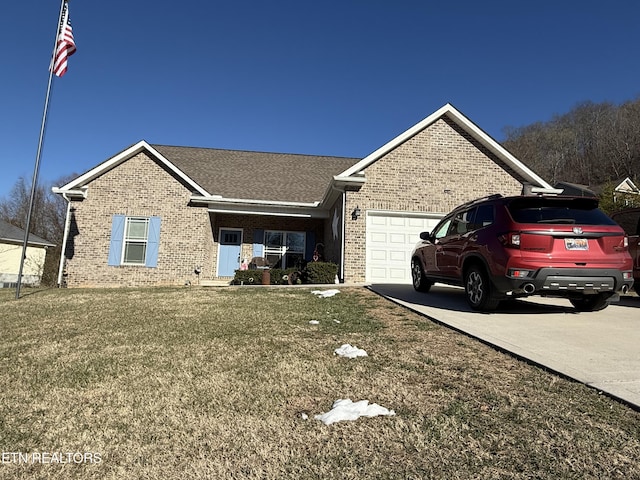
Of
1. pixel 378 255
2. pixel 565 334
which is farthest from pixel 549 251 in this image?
pixel 378 255

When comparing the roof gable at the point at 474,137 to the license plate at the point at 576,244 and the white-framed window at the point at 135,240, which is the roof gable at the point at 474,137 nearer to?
the license plate at the point at 576,244

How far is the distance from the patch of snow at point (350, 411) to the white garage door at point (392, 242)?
838 cm

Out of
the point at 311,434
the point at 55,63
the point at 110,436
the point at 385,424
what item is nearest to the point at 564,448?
the point at 385,424

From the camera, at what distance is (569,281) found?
15.4ft

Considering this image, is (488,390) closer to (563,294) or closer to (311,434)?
(311,434)

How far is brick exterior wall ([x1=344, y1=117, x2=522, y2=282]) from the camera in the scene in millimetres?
10953

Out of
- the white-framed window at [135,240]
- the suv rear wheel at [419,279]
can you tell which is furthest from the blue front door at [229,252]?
the suv rear wheel at [419,279]

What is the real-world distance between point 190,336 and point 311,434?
2.84 meters

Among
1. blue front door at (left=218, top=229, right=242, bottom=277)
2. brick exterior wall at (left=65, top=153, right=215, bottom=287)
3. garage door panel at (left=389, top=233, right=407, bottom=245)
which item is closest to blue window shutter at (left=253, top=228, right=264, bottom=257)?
blue front door at (left=218, top=229, right=242, bottom=277)

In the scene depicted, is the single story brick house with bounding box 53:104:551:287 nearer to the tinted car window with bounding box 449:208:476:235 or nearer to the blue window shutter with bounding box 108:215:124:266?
the blue window shutter with bounding box 108:215:124:266

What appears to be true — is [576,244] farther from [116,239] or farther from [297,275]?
[116,239]

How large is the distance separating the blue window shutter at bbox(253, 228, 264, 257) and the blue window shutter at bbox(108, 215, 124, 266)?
487 cm

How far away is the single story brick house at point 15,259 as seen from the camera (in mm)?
19688

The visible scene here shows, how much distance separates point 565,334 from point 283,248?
11.8 m
